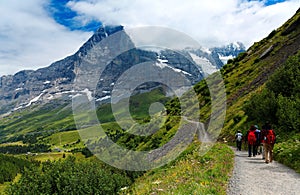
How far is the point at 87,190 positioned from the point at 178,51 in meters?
74.4

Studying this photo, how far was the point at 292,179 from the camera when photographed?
18.8m

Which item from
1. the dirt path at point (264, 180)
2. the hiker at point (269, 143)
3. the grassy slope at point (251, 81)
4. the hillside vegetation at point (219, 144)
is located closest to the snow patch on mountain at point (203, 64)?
the hillside vegetation at point (219, 144)

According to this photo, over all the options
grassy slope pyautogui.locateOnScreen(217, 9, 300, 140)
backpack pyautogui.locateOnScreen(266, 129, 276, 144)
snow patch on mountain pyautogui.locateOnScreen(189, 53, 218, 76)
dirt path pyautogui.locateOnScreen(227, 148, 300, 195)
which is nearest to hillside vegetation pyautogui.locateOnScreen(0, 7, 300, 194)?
grassy slope pyautogui.locateOnScreen(217, 9, 300, 140)

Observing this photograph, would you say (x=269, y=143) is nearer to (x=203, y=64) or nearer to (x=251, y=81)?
(x=203, y=64)

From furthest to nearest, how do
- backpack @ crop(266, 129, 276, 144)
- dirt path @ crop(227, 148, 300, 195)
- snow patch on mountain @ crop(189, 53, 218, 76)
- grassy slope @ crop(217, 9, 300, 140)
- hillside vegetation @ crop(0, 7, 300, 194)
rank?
grassy slope @ crop(217, 9, 300, 140)
snow patch on mountain @ crop(189, 53, 218, 76)
backpack @ crop(266, 129, 276, 144)
hillside vegetation @ crop(0, 7, 300, 194)
dirt path @ crop(227, 148, 300, 195)

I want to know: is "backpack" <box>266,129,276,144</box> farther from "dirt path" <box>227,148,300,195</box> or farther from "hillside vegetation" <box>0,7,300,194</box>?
"dirt path" <box>227,148,300,195</box>

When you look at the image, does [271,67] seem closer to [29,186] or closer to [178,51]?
[178,51]

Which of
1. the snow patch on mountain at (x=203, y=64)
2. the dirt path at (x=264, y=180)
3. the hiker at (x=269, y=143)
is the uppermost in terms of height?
the snow patch on mountain at (x=203, y=64)

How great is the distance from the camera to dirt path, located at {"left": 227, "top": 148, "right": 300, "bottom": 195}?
16188 mm

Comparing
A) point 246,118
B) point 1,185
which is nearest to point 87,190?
point 246,118

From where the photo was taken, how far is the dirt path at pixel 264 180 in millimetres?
16188

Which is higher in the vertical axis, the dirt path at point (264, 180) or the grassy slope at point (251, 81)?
the grassy slope at point (251, 81)

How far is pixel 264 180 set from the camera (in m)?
18.9

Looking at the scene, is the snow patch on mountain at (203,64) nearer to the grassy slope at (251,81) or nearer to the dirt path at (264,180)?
the grassy slope at (251,81)
